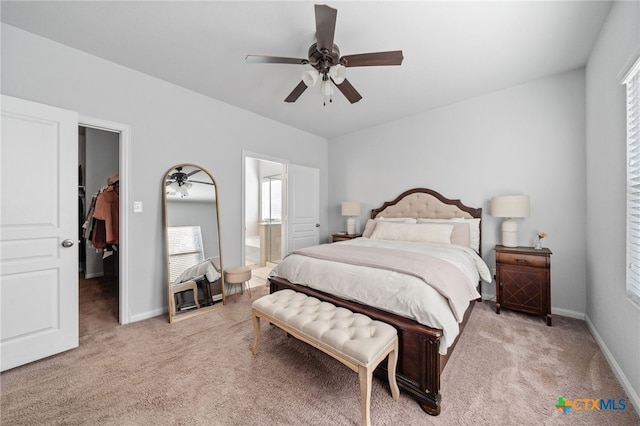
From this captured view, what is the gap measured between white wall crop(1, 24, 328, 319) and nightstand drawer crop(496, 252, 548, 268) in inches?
136

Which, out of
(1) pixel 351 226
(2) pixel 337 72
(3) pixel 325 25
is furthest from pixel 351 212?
(3) pixel 325 25

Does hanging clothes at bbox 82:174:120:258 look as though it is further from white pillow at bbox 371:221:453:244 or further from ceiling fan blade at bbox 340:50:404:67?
white pillow at bbox 371:221:453:244

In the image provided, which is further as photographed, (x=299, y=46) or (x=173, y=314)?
(x=173, y=314)

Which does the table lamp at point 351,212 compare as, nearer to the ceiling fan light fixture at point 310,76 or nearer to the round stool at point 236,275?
the round stool at point 236,275

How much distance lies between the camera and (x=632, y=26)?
1.56 m

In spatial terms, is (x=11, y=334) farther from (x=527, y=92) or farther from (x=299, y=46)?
(x=527, y=92)

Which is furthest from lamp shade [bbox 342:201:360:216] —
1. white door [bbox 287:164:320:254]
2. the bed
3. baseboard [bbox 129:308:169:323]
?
baseboard [bbox 129:308:169:323]

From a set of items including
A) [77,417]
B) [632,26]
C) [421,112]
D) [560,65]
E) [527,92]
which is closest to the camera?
[77,417]

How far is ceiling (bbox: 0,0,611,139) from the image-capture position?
1.85 meters

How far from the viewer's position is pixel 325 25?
5.39ft

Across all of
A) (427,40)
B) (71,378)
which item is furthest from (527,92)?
(71,378)

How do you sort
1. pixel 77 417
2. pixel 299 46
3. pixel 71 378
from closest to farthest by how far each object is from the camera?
1. pixel 77 417
2. pixel 71 378
3. pixel 299 46

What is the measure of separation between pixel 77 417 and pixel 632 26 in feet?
14.1

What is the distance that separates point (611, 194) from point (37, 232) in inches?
187
